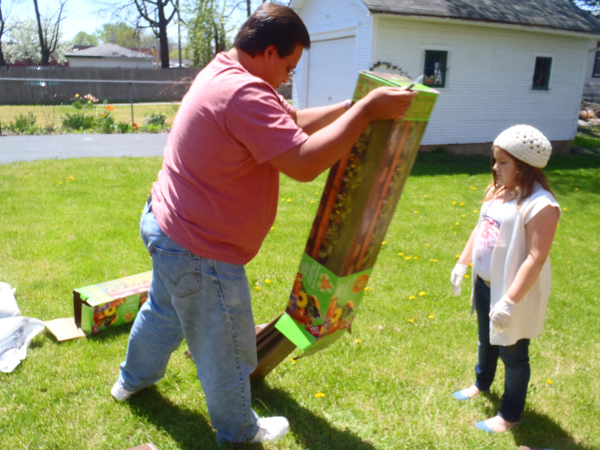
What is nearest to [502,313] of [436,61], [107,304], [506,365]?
[506,365]

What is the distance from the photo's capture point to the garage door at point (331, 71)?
13164 millimetres

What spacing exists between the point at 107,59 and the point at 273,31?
57.6 metres

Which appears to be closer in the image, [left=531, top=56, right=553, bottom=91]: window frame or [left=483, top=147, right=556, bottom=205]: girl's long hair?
[left=483, top=147, right=556, bottom=205]: girl's long hair

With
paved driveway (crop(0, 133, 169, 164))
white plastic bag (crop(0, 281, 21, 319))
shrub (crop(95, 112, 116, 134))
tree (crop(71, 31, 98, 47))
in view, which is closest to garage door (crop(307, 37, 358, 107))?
paved driveway (crop(0, 133, 169, 164))

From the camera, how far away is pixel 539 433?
9.40 feet

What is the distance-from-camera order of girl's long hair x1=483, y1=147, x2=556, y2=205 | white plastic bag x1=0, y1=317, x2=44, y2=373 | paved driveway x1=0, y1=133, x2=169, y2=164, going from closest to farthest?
girl's long hair x1=483, y1=147, x2=556, y2=205
white plastic bag x1=0, y1=317, x2=44, y2=373
paved driveway x1=0, y1=133, x2=169, y2=164

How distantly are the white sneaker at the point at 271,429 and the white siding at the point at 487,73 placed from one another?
426 inches

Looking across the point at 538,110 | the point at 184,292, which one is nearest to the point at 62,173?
the point at 184,292

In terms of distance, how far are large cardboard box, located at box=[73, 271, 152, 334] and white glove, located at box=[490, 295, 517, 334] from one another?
7.92ft

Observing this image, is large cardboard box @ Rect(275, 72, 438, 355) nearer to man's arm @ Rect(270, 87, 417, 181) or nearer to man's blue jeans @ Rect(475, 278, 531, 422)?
man's arm @ Rect(270, 87, 417, 181)

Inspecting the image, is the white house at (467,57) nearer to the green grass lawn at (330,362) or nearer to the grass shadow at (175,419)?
the green grass lawn at (330,362)

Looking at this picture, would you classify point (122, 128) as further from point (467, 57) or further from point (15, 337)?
point (15, 337)

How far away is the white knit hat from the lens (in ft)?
8.29

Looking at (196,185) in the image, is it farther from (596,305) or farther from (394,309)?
(596,305)
